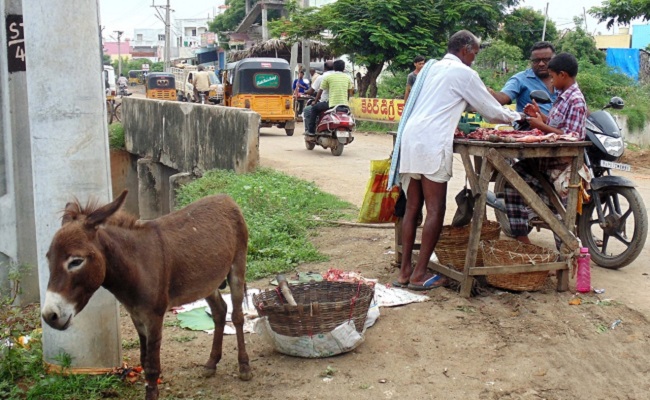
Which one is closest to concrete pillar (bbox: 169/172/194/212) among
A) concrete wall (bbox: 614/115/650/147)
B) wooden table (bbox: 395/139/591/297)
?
wooden table (bbox: 395/139/591/297)

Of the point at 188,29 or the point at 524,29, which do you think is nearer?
the point at 524,29

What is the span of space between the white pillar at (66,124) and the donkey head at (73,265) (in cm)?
68

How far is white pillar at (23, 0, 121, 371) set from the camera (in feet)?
13.2

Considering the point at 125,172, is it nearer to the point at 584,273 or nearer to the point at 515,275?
the point at 515,275

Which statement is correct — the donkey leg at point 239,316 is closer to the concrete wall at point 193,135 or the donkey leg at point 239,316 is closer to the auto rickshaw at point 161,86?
the concrete wall at point 193,135

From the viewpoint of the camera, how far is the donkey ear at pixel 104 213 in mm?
3480

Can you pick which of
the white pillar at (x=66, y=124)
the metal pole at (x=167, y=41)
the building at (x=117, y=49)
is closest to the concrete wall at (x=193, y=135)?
the white pillar at (x=66, y=124)

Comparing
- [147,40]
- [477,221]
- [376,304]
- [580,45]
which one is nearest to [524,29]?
[580,45]

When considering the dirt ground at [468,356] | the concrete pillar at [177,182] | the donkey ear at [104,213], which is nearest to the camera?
the donkey ear at [104,213]

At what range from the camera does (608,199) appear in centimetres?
650

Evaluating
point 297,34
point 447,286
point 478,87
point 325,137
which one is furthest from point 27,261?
point 297,34

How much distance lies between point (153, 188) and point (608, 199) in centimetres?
1010

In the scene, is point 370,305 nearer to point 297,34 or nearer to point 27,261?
point 27,261

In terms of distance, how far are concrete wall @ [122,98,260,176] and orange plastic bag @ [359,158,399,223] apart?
15.6 ft
